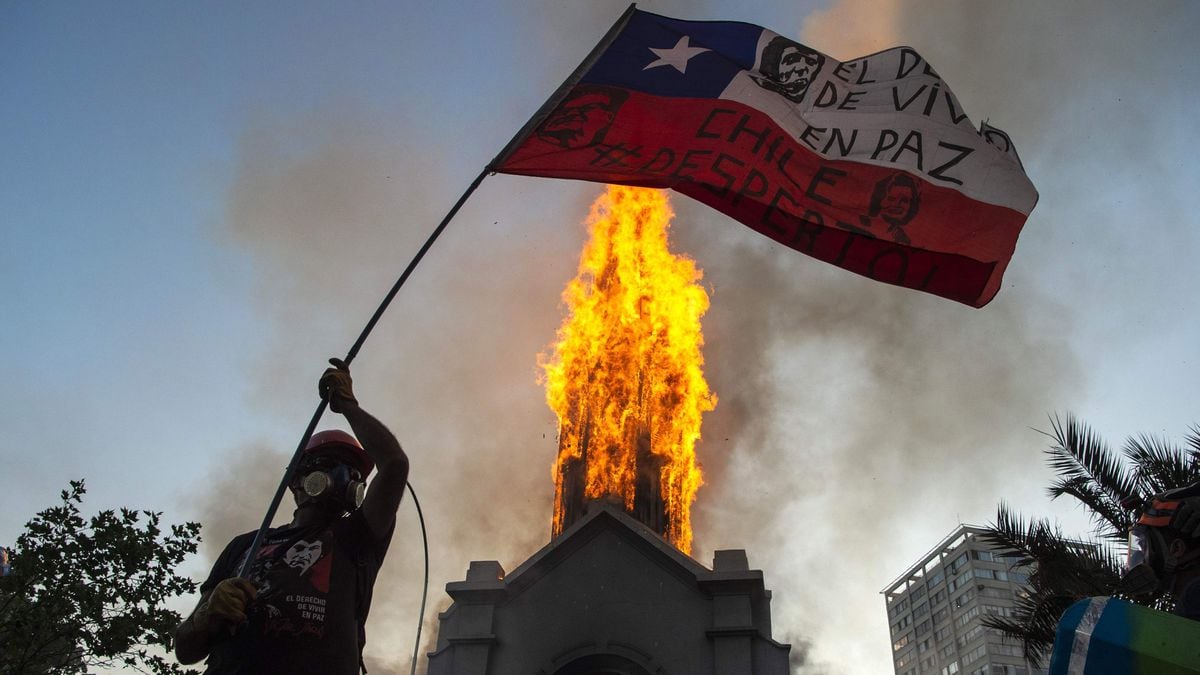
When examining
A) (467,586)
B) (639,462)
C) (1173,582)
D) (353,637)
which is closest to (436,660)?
(467,586)

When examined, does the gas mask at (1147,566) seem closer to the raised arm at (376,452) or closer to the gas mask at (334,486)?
the raised arm at (376,452)

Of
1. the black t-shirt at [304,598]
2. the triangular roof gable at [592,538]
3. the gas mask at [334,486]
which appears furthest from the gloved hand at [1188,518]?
the triangular roof gable at [592,538]

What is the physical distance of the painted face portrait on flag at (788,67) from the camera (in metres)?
7.75

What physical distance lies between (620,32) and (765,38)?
1676 millimetres

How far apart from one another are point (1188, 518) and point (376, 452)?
4202 mm

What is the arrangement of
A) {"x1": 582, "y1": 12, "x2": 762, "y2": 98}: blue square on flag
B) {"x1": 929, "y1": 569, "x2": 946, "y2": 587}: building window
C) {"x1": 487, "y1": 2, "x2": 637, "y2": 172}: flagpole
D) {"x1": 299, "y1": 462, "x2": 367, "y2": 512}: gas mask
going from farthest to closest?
{"x1": 929, "y1": 569, "x2": 946, "y2": 587}: building window → {"x1": 582, "y1": 12, "x2": 762, "y2": 98}: blue square on flag → {"x1": 487, "y1": 2, "x2": 637, "y2": 172}: flagpole → {"x1": 299, "y1": 462, "x2": 367, "y2": 512}: gas mask

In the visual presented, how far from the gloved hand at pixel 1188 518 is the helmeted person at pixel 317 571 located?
403cm

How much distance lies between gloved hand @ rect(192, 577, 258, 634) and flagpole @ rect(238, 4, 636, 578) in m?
0.22

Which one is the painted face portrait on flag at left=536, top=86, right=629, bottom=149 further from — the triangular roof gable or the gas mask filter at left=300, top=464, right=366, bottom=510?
the triangular roof gable

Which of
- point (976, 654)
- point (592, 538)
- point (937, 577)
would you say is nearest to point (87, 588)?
point (592, 538)

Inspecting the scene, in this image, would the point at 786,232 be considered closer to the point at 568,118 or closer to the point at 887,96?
the point at 887,96

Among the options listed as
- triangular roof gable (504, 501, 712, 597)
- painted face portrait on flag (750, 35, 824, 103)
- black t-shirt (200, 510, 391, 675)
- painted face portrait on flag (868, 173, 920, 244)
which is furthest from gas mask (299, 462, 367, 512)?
triangular roof gable (504, 501, 712, 597)

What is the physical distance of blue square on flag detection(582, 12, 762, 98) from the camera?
734 cm

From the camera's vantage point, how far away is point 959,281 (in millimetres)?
7312
